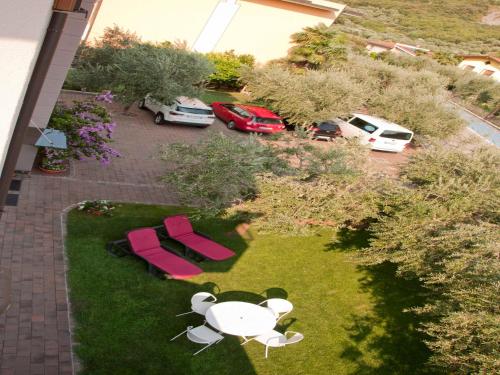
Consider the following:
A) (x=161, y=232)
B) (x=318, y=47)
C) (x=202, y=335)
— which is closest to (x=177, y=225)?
(x=161, y=232)

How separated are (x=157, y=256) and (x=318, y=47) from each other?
21820mm

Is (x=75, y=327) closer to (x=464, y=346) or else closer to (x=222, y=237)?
(x=222, y=237)

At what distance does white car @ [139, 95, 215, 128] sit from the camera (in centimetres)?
1772

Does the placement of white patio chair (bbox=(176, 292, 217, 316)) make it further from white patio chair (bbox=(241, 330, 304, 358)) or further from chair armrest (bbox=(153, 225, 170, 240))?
chair armrest (bbox=(153, 225, 170, 240))

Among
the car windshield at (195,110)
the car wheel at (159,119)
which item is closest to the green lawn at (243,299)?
the car windshield at (195,110)

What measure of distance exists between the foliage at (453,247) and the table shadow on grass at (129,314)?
3144 millimetres

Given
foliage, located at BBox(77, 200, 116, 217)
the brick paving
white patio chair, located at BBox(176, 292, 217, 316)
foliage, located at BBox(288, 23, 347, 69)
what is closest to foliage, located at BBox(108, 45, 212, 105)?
the brick paving

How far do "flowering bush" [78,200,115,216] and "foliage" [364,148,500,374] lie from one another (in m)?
6.03

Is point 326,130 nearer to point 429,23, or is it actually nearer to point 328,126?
point 328,126

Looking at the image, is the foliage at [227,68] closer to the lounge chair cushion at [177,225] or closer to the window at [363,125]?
the window at [363,125]

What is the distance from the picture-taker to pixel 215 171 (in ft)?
34.6

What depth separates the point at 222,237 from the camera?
11.3 m

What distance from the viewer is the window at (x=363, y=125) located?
21.8m

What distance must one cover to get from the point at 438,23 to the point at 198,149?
97271 millimetres
